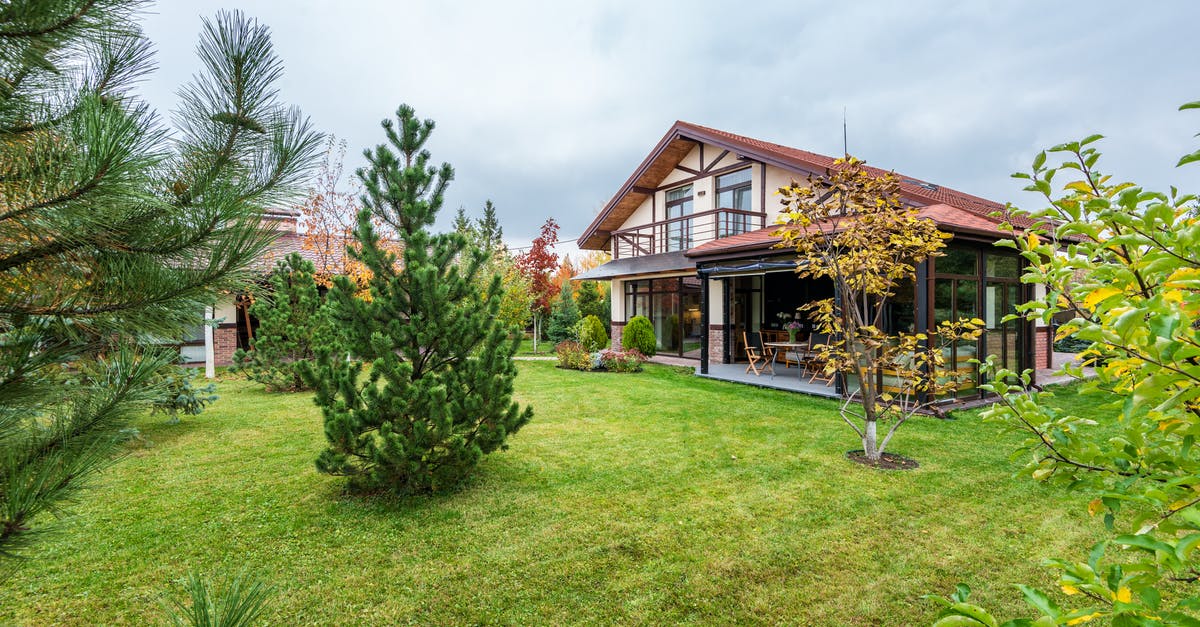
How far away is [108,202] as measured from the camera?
48.9 inches

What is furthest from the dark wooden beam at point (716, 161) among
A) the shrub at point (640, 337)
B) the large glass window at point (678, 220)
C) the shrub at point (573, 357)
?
the shrub at point (573, 357)

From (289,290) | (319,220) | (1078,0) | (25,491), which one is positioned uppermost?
(1078,0)

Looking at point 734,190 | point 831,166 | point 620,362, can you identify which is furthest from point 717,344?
point 831,166

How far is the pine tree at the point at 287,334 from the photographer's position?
9727 millimetres

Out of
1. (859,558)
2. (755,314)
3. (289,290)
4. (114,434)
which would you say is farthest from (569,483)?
(755,314)

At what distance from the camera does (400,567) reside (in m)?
3.30

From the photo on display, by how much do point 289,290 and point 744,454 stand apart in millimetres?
9314

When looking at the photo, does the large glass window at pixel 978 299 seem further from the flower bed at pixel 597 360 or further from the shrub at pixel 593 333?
the shrub at pixel 593 333

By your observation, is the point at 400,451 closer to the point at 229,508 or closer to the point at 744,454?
the point at 229,508

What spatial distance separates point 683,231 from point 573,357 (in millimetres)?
5667

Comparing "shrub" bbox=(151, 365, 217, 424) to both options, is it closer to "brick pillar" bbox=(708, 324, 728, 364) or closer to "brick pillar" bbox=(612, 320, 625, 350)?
"brick pillar" bbox=(708, 324, 728, 364)

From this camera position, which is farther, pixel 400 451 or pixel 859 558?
pixel 400 451

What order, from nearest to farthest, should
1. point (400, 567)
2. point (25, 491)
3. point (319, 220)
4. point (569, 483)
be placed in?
point (25, 491) → point (400, 567) → point (569, 483) → point (319, 220)

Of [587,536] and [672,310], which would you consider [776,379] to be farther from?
[587,536]
